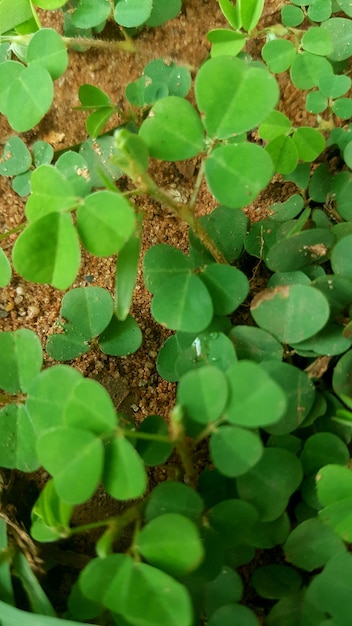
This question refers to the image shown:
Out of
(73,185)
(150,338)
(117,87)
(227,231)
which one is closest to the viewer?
(73,185)

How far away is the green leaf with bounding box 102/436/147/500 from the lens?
844mm

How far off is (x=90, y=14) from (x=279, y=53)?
47 centimetres

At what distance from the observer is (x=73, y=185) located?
3.43ft

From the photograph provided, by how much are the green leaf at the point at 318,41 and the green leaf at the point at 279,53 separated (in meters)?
0.03

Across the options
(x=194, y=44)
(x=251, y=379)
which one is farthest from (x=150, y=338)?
(x=194, y=44)

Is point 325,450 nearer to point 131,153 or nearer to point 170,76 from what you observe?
point 131,153

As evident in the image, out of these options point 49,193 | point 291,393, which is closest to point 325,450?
point 291,393

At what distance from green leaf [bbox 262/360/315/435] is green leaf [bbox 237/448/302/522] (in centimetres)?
6

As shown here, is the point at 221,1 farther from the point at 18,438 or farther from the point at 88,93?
the point at 18,438

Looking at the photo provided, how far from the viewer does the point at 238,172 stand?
0.98 metres

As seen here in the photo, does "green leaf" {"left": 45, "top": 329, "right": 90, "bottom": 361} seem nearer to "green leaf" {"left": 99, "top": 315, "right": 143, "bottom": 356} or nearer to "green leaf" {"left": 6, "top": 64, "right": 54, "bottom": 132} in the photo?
"green leaf" {"left": 99, "top": 315, "right": 143, "bottom": 356}

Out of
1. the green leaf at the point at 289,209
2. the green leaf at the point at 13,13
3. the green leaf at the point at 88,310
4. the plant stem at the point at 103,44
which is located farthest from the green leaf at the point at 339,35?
the green leaf at the point at 88,310

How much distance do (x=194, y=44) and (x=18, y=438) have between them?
1.12 m

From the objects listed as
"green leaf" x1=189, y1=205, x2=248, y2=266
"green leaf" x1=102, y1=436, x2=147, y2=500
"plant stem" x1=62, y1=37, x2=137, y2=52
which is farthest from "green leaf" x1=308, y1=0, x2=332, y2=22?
"green leaf" x1=102, y1=436, x2=147, y2=500
